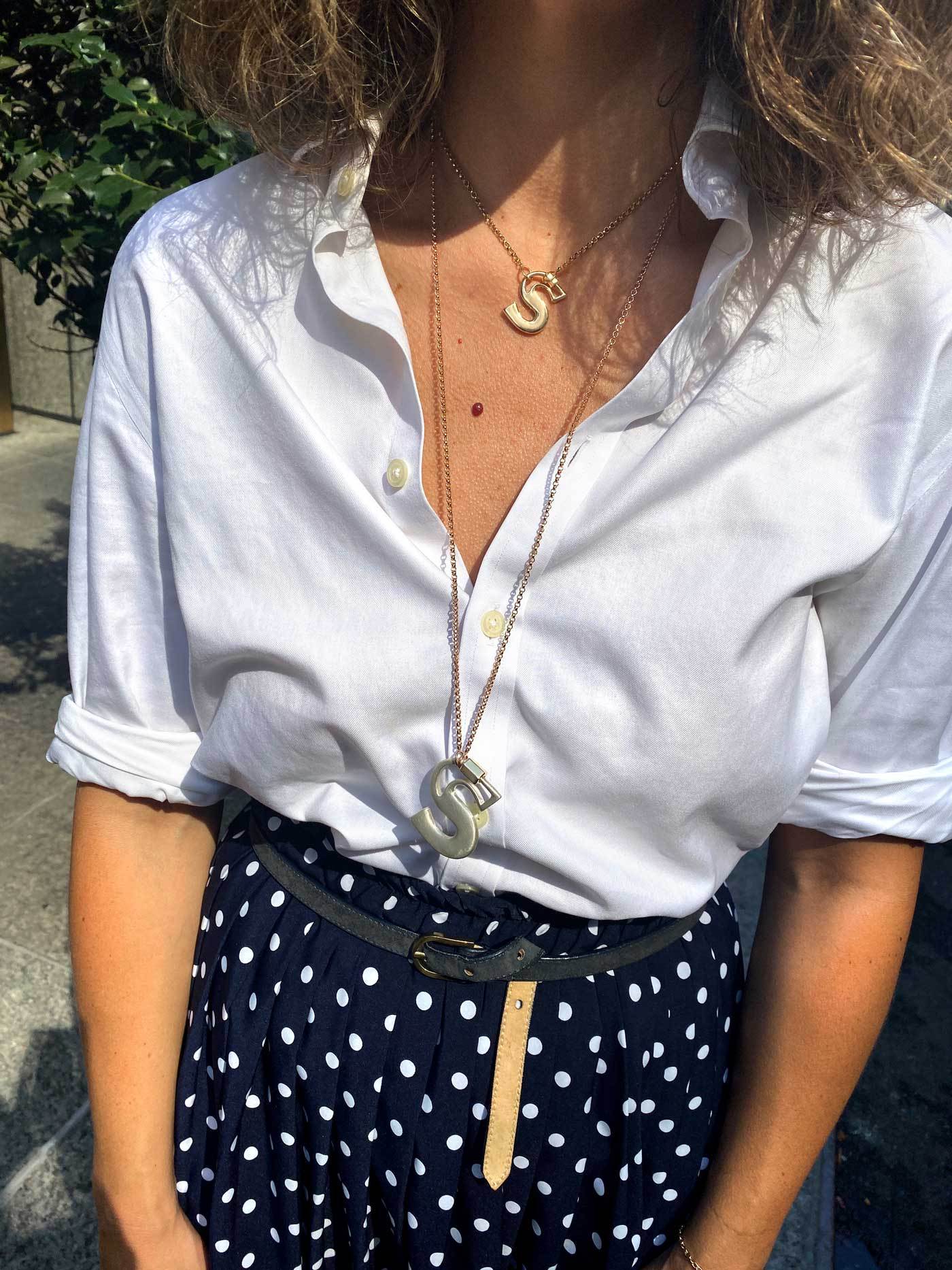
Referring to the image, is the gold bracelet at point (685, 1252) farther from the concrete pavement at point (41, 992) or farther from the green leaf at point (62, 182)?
the green leaf at point (62, 182)

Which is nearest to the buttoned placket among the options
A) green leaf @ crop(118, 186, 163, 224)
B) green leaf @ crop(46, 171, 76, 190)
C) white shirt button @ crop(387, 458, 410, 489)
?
white shirt button @ crop(387, 458, 410, 489)

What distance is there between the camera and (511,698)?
1110 millimetres

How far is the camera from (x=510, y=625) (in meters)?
1.10

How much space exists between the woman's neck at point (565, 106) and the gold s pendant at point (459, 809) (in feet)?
1.97

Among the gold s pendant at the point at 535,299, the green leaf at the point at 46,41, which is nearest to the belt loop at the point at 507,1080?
the gold s pendant at the point at 535,299

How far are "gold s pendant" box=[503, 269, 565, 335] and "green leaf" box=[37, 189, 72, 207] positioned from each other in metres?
1.74

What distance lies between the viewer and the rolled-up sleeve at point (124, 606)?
3.86 feet

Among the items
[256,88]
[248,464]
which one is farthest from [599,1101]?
[256,88]

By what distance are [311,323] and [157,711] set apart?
495 mm

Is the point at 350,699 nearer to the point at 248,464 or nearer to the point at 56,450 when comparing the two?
the point at 248,464

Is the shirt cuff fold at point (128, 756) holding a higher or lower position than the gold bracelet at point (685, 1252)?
higher

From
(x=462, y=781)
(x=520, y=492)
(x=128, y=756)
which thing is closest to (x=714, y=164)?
(x=520, y=492)

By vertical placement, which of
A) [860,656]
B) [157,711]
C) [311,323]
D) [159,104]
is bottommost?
[157,711]

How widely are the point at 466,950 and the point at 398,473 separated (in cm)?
54
